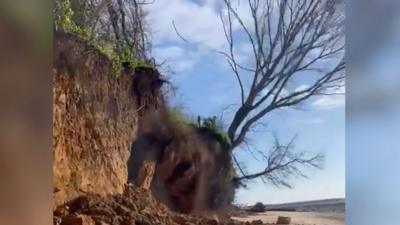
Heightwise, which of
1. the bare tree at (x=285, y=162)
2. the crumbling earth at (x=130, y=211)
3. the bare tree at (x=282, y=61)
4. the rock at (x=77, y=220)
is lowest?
the rock at (x=77, y=220)

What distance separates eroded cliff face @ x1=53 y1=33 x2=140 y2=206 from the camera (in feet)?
4.86

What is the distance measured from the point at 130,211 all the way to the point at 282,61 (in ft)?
2.15

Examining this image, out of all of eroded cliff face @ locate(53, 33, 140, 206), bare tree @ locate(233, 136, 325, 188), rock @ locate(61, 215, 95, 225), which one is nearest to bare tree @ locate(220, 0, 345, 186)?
bare tree @ locate(233, 136, 325, 188)

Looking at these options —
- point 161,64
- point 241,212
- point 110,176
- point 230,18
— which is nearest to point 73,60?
point 161,64

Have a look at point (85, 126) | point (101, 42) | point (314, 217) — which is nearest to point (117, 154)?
point (85, 126)

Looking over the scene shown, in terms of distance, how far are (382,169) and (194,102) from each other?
58cm

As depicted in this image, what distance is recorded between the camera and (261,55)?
1493 mm

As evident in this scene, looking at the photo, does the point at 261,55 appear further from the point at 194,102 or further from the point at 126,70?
the point at 126,70

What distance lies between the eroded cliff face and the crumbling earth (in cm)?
3

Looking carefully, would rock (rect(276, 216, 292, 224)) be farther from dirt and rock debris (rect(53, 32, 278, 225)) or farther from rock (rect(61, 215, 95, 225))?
rock (rect(61, 215, 95, 225))

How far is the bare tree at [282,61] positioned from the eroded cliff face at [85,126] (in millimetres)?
354

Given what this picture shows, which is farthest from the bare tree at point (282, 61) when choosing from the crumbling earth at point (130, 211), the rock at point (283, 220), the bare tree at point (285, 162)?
the crumbling earth at point (130, 211)

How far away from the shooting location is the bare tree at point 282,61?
4.83ft

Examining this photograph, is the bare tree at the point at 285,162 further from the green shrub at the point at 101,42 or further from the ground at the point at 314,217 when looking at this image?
the green shrub at the point at 101,42
